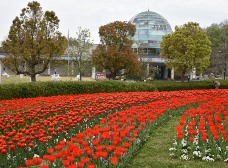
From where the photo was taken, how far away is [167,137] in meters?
10.7

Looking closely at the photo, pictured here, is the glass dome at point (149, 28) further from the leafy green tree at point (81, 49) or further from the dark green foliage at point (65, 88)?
the dark green foliage at point (65, 88)

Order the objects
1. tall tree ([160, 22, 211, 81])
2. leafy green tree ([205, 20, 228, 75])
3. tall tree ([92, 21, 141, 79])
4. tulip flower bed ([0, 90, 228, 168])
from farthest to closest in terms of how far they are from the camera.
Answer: leafy green tree ([205, 20, 228, 75]) → tall tree ([160, 22, 211, 81]) → tall tree ([92, 21, 141, 79]) → tulip flower bed ([0, 90, 228, 168])

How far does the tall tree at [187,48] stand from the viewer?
3791 centimetres

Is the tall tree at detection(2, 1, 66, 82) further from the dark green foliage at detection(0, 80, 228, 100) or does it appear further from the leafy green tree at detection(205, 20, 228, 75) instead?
the leafy green tree at detection(205, 20, 228, 75)

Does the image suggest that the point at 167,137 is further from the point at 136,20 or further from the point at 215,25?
the point at 215,25

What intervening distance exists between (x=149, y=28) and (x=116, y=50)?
38.3 m

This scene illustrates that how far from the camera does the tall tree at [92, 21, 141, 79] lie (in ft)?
108

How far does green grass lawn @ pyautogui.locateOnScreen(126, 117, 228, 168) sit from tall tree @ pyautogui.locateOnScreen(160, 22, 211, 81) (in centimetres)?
2792

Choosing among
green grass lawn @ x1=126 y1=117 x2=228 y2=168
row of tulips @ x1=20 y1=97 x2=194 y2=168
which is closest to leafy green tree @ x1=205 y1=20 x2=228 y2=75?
row of tulips @ x1=20 y1=97 x2=194 y2=168

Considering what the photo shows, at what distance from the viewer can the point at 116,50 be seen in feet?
109

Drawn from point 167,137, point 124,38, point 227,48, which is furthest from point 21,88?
point 227,48

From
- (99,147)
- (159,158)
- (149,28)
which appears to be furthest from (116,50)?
(149,28)

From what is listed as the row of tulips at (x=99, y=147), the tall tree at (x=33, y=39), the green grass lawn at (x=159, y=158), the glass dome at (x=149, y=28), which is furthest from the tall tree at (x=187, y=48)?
the glass dome at (x=149, y=28)

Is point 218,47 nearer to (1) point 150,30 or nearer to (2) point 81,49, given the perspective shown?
(1) point 150,30
